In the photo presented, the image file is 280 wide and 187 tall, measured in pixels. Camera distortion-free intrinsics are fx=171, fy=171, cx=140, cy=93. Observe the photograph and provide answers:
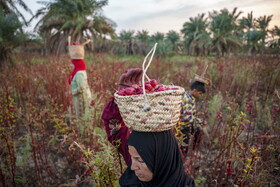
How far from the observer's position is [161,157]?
2.93 feet

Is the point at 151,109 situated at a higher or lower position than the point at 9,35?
lower

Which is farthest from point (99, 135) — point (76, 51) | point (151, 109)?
point (76, 51)

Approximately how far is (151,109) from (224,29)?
2982cm

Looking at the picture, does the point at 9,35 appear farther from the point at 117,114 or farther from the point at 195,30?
the point at 195,30

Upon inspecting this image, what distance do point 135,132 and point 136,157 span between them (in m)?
0.13

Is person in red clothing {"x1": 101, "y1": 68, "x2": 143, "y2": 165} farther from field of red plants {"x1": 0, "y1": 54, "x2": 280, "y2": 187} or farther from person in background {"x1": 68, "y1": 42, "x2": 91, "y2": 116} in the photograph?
person in background {"x1": 68, "y1": 42, "x2": 91, "y2": 116}

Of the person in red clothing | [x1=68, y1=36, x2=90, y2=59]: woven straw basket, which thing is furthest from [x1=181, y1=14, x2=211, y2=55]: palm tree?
the person in red clothing

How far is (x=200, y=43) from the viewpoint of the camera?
87.7 ft

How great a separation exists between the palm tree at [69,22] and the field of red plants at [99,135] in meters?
12.4

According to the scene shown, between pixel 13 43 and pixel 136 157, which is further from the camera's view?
pixel 13 43

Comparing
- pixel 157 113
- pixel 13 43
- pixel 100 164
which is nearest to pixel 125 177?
pixel 100 164

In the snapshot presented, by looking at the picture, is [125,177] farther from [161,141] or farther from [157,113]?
[157,113]

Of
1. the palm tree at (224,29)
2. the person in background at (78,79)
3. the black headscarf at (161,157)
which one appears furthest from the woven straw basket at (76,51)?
the palm tree at (224,29)

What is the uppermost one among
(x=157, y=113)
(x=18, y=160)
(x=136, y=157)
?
(x=157, y=113)
